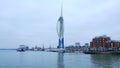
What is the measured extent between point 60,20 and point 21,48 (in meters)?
42.2

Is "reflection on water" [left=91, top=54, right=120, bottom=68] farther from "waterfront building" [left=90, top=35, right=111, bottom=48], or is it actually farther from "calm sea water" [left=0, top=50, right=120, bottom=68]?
"waterfront building" [left=90, top=35, right=111, bottom=48]

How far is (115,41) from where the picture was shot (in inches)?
5866

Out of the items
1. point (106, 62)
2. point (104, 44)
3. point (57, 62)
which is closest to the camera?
point (106, 62)

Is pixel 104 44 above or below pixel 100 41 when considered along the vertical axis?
below

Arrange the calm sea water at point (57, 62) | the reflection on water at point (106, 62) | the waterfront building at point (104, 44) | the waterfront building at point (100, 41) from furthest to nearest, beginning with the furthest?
the waterfront building at point (100, 41)
the waterfront building at point (104, 44)
the calm sea water at point (57, 62)
the reflection on water at point (106, 62)

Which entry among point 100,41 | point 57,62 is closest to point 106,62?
point 57,62

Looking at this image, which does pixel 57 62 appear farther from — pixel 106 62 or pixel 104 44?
pixel 104 44

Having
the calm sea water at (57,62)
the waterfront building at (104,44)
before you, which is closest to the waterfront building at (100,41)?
the waterfront building at (104,44)

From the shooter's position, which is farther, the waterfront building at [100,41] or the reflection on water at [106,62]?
the waterfront building at [100,41]

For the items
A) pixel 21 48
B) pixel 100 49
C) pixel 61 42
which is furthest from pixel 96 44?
pixel 21 48

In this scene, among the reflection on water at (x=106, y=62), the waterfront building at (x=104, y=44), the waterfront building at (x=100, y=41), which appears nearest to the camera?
the reflection on water at (x=106, y=62)

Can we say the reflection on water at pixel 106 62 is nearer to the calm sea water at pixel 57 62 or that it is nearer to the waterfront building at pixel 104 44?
the calm sea water at pixel 57 62

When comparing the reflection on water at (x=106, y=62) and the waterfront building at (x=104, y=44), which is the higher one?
the waterfront building at (x=104, y=44)

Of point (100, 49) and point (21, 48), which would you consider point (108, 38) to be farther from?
point (21, 48)
